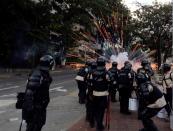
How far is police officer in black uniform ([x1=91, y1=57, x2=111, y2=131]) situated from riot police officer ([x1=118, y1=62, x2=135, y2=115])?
8.96 ft

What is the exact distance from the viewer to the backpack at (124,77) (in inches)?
578

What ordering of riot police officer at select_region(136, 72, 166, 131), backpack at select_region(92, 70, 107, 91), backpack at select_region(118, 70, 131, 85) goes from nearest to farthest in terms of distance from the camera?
1. riot police officer at select_region(136, 72, 166, 131)
2. backpack at select_region(92, 70, 107, 91)
3. backpack at select_region(118, 70, 131, 85)

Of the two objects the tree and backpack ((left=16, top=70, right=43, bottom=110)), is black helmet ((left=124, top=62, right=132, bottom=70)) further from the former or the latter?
the tree

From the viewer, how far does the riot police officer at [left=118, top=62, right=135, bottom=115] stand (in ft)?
47.8

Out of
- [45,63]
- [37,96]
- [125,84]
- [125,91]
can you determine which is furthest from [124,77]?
[37,96]

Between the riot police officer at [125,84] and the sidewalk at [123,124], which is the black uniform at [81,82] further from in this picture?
the sidewalk at [123,124]

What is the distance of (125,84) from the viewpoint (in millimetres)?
14828

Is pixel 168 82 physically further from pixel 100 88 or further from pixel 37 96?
pixel 37 96

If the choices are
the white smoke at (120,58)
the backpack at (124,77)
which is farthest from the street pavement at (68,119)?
the white smoke at (120,58)

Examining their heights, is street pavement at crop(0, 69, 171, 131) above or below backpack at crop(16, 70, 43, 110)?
below

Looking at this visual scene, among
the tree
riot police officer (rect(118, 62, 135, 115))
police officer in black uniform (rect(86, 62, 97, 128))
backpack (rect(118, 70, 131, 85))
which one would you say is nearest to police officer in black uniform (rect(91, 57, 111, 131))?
police officer in black uniform (rect(86, 62, 97, 128))

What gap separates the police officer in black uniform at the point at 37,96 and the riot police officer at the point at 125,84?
203 inches

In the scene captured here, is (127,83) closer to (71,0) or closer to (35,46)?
(35,46)

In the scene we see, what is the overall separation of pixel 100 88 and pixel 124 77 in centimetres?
342
